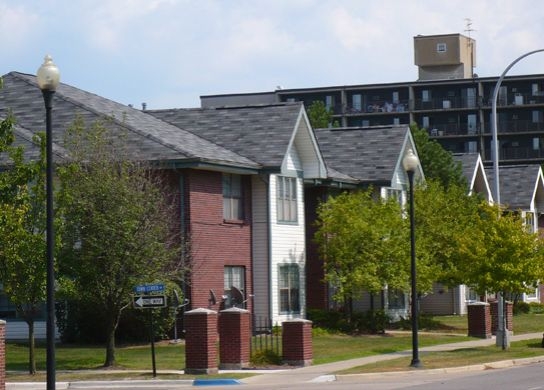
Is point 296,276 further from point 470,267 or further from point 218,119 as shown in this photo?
point 470,267

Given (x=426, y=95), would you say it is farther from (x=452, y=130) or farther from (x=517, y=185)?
(x=517, y=185)

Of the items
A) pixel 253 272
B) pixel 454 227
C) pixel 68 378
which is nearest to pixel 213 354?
pixel 68 378

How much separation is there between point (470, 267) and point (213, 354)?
1100 cm

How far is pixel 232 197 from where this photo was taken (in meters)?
42.8

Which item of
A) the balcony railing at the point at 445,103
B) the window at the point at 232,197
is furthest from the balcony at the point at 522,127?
the window at the point at 232,197

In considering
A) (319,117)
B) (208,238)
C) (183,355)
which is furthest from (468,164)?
(183,355)

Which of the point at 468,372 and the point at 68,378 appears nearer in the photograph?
the point at 68,378

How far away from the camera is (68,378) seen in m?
28.8

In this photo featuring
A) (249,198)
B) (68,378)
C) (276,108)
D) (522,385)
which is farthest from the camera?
(276,108)

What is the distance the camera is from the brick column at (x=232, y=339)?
3069 centimetres

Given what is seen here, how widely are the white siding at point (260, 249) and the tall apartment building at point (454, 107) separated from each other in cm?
6065

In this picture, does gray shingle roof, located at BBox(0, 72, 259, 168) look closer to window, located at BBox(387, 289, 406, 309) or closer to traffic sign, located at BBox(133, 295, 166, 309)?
traffic sign, located at BBox(133, 295, 166, 309)

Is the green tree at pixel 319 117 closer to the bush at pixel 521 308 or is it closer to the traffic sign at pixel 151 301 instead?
the bush at pixel 521 308

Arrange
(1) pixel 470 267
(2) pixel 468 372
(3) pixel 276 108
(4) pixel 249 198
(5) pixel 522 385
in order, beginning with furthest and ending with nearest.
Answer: (3) pixel 276 108 → (4) pixel 249 198 → (1) pixel 470 267 → (2) pixel 468 372 → (5) pixel 522 385
